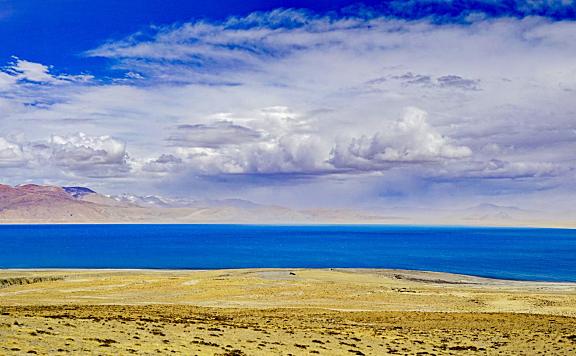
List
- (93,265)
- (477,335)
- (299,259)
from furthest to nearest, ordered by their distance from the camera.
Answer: (299,259)
(93,265)
(477,335)

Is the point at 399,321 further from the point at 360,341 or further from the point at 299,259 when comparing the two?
the point at 299,259

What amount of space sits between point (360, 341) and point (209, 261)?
102256mm

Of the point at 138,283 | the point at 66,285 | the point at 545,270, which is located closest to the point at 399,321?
the point at 138,283

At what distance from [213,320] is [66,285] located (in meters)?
38.3

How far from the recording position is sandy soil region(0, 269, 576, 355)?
24.3 meters

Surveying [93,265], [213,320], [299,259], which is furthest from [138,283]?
[299,259]

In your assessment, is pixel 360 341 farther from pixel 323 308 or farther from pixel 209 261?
pixel 209 261

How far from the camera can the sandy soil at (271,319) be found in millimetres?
24344

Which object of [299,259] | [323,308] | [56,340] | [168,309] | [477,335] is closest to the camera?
[56,340]

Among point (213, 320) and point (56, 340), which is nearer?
point (56, 340)

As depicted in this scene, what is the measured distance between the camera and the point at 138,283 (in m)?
67.1

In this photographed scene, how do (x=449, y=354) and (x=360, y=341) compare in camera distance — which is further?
(x=360, y=341)

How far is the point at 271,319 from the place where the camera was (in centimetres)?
3666

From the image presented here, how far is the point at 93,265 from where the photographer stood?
117250mm
